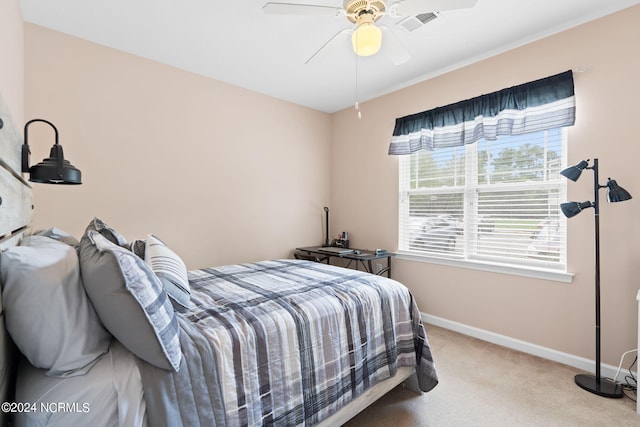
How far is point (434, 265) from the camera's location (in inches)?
126

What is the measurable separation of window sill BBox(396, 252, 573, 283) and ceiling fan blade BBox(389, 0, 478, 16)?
7.05ft

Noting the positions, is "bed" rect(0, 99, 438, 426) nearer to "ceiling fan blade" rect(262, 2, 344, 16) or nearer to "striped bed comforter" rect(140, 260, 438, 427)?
"striped bed comforter" rect(140, 260, 438, 427)

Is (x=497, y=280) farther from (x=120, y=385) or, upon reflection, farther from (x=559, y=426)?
(x=120, y=385)

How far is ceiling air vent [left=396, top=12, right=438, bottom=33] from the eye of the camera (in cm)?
216

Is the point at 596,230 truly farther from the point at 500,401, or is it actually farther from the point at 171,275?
the point at 171,275

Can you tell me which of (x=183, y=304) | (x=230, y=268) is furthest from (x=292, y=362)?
(x=230, y=268)

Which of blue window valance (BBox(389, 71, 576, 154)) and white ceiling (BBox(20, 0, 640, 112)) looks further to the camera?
blue window valance (BBox(389, 71, 576, 154))

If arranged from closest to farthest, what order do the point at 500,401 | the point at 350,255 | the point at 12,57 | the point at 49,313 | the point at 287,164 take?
the point at 49,313, the point at 12,57, the point at 500,401, the point at 350,255, the point at 287,164

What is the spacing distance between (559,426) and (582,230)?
1433 millimetres

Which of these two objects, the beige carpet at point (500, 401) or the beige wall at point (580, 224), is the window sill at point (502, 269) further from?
the beige carpet at point (500, 401)

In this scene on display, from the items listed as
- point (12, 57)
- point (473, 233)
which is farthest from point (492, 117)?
point (12, 57)

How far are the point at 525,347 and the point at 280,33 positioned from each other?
3448 mm

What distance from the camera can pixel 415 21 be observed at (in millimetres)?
2215

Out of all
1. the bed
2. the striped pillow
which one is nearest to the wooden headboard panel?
the bed
